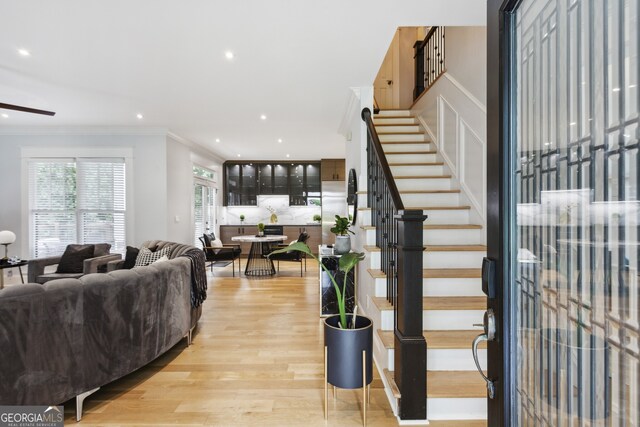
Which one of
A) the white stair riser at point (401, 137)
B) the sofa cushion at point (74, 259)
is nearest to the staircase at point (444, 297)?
the white stair riser at point (401, 137)

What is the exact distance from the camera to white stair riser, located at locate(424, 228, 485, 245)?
333 centimetres

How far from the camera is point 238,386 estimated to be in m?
2.56

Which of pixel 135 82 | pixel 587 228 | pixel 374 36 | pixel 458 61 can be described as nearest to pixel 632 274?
pixel 587 228

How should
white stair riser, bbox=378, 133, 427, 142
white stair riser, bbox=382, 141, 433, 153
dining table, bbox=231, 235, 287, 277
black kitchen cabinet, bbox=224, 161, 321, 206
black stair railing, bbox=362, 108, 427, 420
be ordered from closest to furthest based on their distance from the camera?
1. black stair railing, bbox=362, 108, 427, 420
2. white stair riser, bbox=382, 141, 433, 153
3. white stair riser, bbox=378, 133, 427, 142
4. dining table, bbox=231, 235, 287, 277
5. black kitchen cabinet, bbox=224, 161, 321, 206

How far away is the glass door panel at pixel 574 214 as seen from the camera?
23.5 inches

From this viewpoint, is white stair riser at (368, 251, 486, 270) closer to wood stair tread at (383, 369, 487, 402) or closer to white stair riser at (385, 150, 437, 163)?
wood stair tread at (383, 369, 487, 402)

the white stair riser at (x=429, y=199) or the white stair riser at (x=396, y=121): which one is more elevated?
the white stair riser at (x=396, y=121)

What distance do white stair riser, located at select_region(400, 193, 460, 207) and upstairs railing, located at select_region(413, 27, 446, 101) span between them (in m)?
1.63

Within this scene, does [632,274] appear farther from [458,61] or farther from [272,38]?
[458,61]

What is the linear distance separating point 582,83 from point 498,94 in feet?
0.91

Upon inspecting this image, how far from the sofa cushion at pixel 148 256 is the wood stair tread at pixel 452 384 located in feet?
10.1

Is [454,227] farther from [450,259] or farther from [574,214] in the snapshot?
[574,214]

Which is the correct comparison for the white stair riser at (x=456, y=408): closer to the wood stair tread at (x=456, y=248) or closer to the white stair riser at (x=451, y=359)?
the white stair riser at (x=451, y=359)

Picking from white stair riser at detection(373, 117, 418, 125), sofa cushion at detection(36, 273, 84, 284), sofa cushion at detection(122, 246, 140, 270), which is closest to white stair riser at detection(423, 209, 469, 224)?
white stair riser at detection(373, 117, 418, 125)
